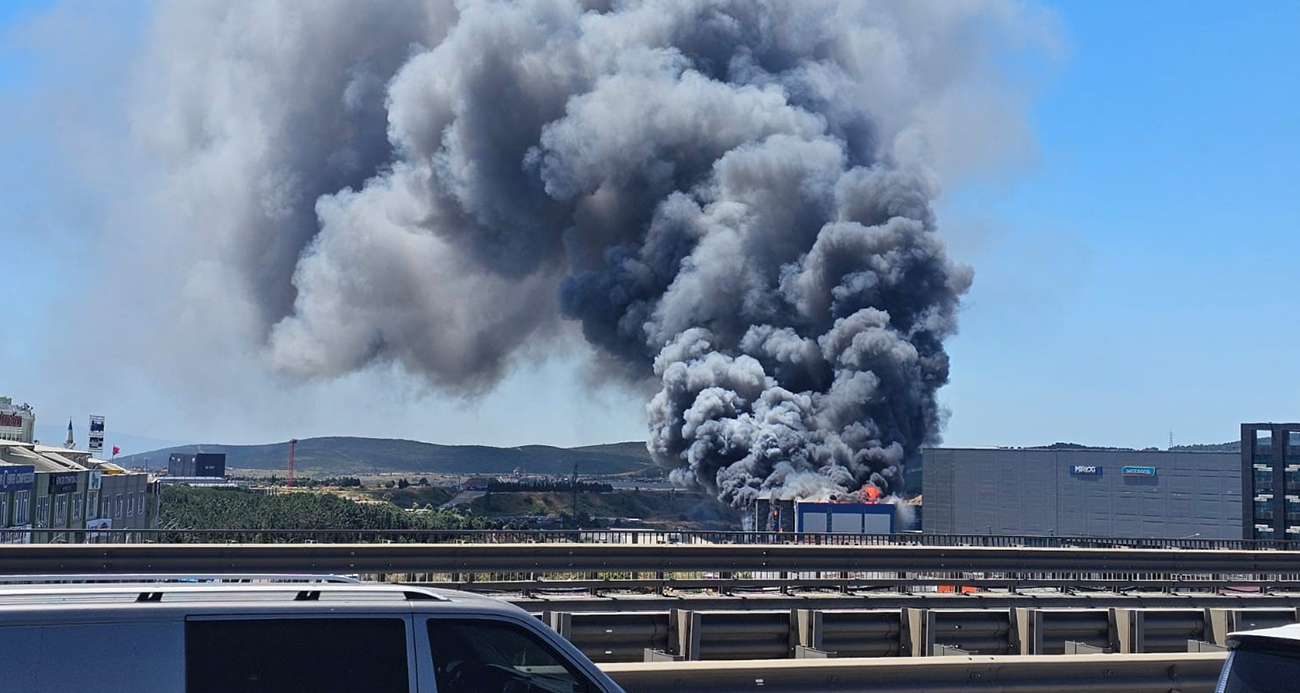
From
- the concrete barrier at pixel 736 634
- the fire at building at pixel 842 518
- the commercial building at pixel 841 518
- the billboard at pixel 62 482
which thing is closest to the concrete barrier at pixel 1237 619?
the concrete barrier at pixel 736 634

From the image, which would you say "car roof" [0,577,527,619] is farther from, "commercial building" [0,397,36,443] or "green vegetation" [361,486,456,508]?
"green vegetation" [361,486,456,508]

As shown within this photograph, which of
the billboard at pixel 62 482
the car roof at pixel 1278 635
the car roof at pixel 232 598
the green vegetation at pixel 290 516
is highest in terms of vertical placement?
the billboard at pixel 62 482

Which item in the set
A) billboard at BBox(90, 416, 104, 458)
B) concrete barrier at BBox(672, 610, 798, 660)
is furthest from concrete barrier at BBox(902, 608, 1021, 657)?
billboard at BBox(90, 416, 104, 458)

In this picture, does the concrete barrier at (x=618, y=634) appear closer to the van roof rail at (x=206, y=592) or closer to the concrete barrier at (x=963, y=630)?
the concrete barrier at (x=963, y=630)

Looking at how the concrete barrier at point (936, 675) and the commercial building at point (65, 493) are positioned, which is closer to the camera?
the concrete barrier at point (936, 675)

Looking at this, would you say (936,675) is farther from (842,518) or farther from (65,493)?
(65,493)

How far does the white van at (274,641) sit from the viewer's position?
480 cm

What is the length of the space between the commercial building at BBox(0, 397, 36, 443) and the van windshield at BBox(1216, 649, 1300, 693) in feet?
261

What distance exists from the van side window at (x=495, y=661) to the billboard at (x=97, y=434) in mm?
100521

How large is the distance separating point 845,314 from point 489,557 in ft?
171

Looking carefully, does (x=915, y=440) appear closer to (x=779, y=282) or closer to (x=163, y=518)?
(x=779, y=282)

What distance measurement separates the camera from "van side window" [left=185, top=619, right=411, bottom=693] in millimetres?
5051

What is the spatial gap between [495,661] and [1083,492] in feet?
237

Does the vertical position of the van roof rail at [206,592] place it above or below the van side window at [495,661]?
above
